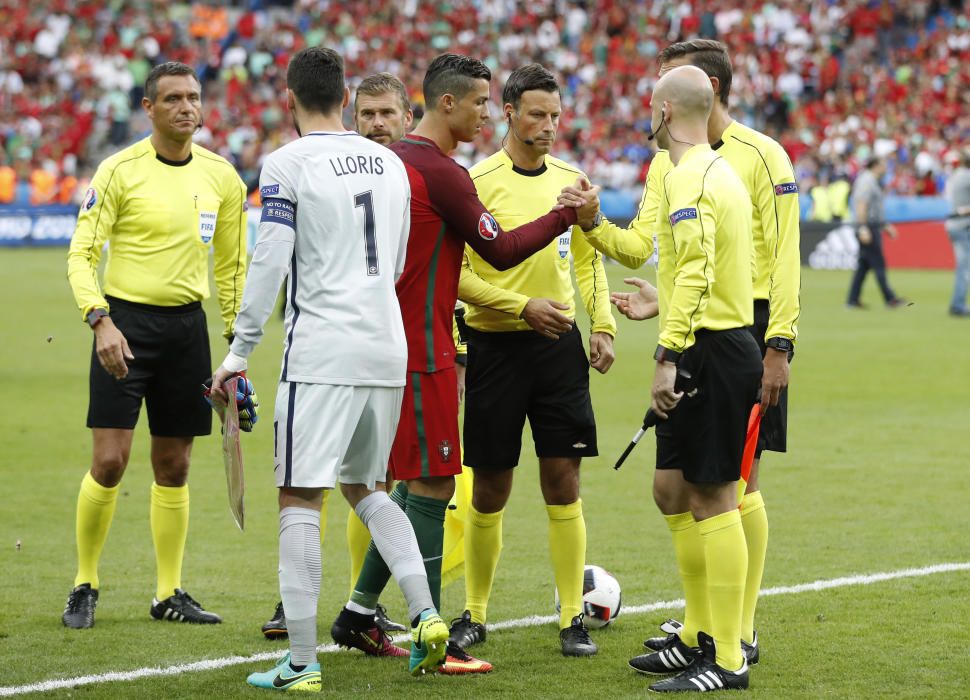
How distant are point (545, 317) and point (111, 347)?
1.85 meters

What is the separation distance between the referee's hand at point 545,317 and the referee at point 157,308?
62.4 inches

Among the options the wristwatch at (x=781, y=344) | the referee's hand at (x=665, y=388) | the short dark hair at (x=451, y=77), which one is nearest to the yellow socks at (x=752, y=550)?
the wristwatch at (x=781, y=344)

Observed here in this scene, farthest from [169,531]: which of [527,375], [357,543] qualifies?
[527,375]

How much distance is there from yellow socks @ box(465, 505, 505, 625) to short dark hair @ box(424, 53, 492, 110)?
1793mm

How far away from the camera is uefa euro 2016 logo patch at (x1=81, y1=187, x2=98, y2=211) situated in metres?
6.47

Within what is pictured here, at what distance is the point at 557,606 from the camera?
6270 mm

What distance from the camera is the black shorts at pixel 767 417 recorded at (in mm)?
5945

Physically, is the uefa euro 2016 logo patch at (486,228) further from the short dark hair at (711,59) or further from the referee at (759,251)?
the short dark hair at (711,59)

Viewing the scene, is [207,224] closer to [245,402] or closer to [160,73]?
[160,73]

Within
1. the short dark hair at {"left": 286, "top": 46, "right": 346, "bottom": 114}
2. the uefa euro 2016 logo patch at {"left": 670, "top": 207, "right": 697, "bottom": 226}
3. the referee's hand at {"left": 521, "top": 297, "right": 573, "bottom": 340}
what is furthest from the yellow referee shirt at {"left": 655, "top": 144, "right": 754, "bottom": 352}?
the short dark hair at {"left": 286, "top": 46, "right": 346, "bottom": 114}

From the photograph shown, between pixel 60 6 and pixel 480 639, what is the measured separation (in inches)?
1596

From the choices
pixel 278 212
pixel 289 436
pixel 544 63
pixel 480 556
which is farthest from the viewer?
pixel 544 63

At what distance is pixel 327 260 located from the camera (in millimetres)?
5145

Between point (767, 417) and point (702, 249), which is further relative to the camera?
point (767, 417)
